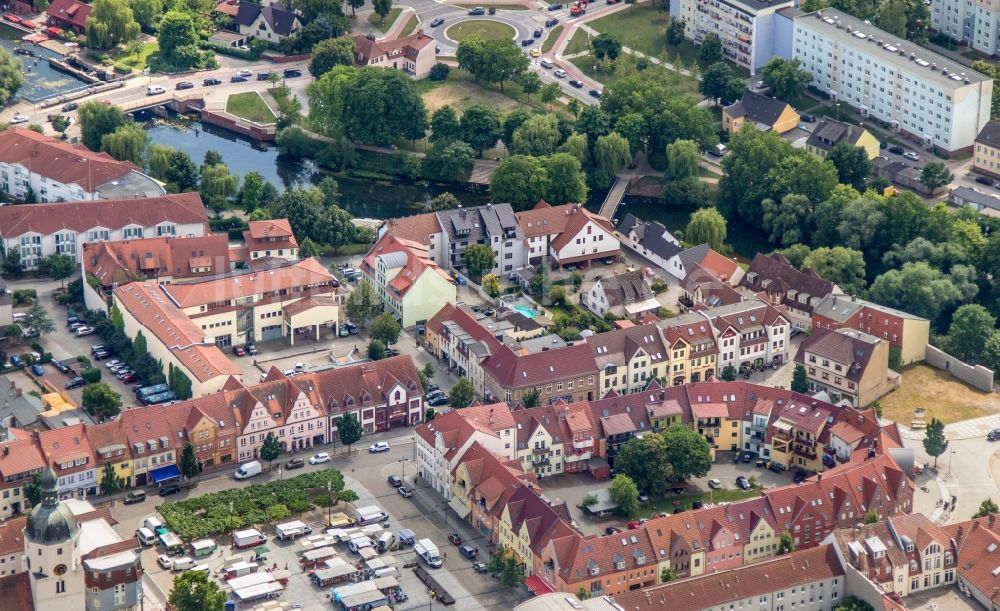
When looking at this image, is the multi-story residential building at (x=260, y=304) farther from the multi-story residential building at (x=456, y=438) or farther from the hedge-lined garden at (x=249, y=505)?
the hedge-lined garden at (x=249, y=505)

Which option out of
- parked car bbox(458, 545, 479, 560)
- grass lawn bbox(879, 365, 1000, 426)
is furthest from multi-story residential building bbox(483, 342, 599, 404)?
grass lawn bbox(879, 365, 1000, 426)

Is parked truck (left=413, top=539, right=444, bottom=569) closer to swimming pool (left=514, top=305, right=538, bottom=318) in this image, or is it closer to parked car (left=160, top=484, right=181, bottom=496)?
parked car (left=160, top=484, right=181, bottom=496)

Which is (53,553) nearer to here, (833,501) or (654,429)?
(654,429)

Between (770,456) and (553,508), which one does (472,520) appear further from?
(770,456)

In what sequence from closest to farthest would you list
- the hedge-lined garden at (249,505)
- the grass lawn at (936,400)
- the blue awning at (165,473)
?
the hedge-lined garden at (249,505) < the blue awning at (165,473) < the grass lawn at (936,400)

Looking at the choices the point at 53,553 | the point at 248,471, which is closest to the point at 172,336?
the point at 248,471

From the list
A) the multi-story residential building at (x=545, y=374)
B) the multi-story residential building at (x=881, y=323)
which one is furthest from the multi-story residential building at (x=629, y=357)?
the multi-story residential building at (x=881, y=323)

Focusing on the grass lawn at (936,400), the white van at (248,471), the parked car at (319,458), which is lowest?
the grass lawn at (936,400)
